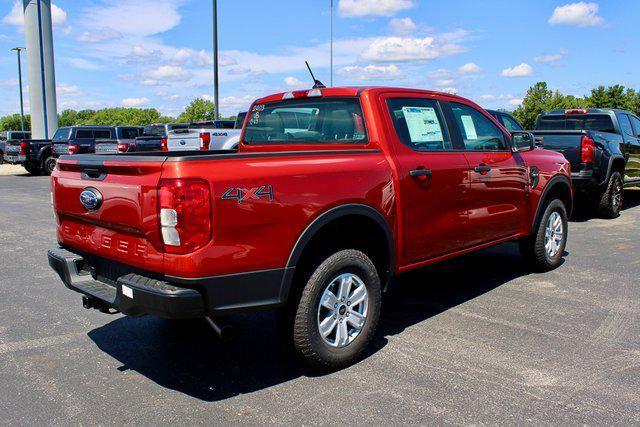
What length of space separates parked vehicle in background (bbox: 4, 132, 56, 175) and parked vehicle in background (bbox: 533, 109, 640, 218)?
1872cm

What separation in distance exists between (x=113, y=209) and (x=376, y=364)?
1973mm

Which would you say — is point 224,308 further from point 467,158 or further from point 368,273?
point 467,158

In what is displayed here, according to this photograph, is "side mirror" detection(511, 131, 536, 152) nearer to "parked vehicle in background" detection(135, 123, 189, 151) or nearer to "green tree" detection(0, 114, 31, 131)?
"parked vehicle in background" detection(135, 123, 189, 151)

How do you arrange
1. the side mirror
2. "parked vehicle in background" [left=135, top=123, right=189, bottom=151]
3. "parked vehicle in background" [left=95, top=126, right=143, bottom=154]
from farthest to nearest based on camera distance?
"parked vehicle in background" [left=95, top=126, right=143, bottom=154] < "parked vehicle in background" [left=135, top=123, right=189, bottom=151] < the side mirror

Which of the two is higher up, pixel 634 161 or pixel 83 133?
pixel 83 133

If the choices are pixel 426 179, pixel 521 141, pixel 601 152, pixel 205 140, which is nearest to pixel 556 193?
pixel 521 141

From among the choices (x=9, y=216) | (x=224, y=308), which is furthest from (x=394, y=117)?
(x=9, y=216)

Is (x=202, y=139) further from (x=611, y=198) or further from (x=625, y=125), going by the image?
(x=625, y=125)

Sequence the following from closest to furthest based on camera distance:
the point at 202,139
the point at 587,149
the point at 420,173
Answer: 1. the point at 420,173
2. the point at 587,149
3. the point at 202,139

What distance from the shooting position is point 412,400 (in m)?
3.30

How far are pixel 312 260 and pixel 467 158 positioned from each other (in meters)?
1.92

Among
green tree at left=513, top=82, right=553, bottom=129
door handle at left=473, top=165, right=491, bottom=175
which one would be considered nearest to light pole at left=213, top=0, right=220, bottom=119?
door handle at left=473, top=165, right=491, bottom=175

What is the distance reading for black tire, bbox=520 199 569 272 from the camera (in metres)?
6.06

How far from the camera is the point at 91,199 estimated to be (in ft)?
11.4
